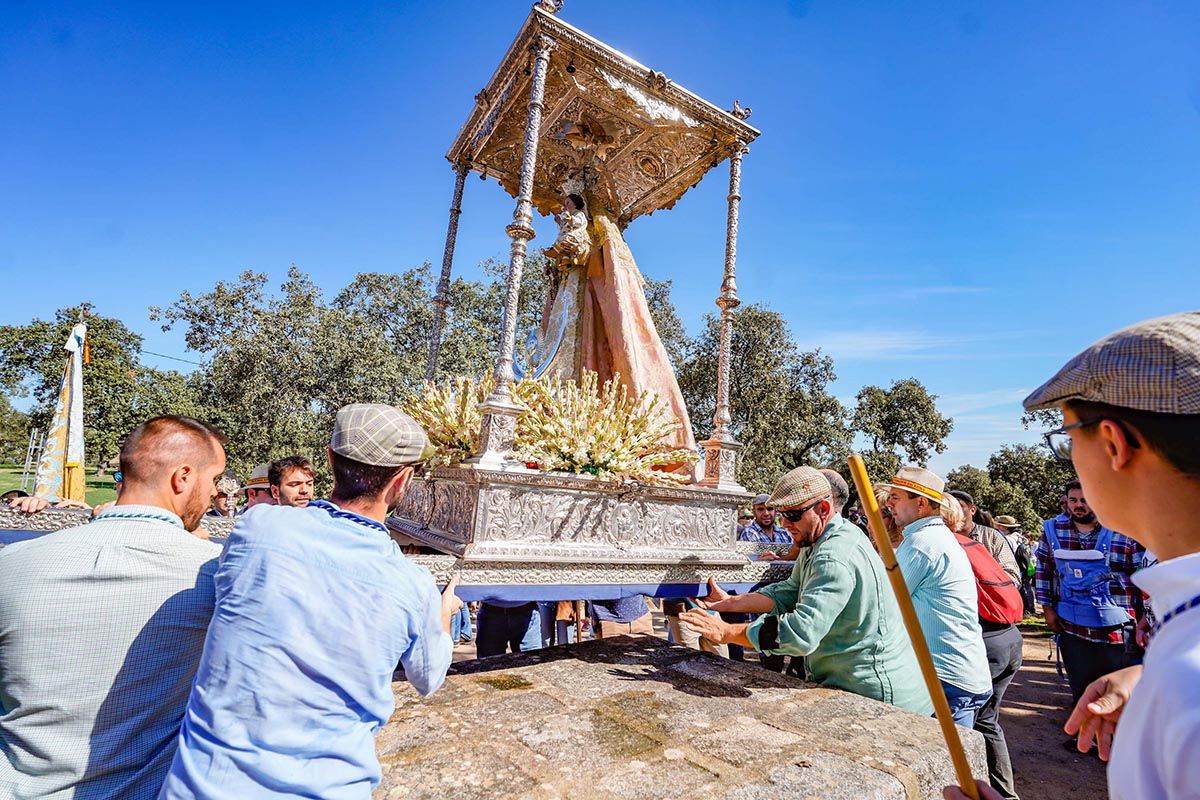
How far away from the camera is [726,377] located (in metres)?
6.00

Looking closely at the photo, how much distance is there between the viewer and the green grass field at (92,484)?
29.1 metres

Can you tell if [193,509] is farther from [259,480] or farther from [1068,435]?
[259,480]

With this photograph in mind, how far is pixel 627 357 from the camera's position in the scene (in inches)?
242

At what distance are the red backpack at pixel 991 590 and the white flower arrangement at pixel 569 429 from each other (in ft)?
6.97

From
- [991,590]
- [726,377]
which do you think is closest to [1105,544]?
[991,590]

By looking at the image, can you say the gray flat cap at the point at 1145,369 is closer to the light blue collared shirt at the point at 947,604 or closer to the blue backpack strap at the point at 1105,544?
the light blue collared shirt at the point at 947,604

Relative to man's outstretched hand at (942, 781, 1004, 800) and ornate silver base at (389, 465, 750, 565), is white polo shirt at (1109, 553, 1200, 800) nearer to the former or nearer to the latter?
man's outstretched hand at (942, 781, 1004, 800)

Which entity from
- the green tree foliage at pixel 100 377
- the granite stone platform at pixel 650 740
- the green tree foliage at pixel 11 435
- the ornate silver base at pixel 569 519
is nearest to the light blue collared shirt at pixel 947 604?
the granite stone platform at pixel 650 740

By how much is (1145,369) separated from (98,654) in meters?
2.31

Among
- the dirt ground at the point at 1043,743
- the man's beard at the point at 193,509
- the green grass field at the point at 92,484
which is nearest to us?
the man's beard at the point at 193,509

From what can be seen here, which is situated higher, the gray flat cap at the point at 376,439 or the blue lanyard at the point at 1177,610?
the gray flat cap at the point at 376,439

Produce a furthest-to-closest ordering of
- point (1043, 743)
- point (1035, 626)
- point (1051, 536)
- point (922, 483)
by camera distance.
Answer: point (1035, 626), point (1043, 743), point (1051, 536), point (922, 483)

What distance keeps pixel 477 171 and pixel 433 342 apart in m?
2.31

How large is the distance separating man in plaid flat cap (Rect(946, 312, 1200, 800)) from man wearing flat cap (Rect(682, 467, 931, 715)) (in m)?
1.77
